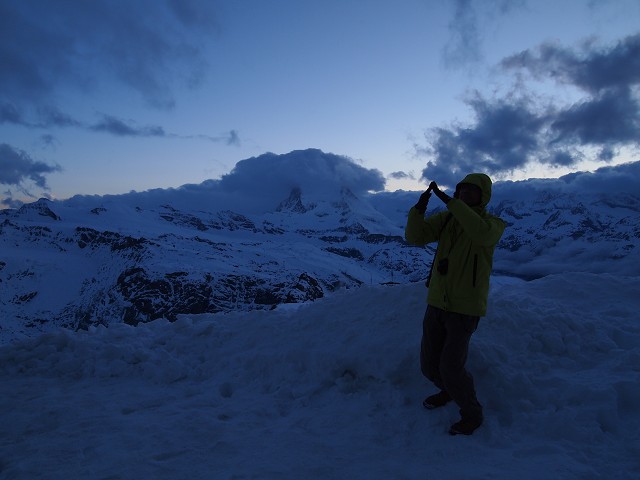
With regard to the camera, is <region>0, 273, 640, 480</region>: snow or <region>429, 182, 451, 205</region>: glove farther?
<region>429, 182, 451, 205</region>: glove

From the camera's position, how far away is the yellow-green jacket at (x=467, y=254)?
5059 millimetres

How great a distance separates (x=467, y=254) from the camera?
5379 millimetres

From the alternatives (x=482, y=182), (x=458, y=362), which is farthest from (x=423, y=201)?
(x=458, y=362)

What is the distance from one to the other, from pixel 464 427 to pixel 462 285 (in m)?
1.74

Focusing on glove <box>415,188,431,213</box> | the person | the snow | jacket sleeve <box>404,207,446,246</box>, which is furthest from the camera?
jacket sleeve <box>404,207,446,246</box>

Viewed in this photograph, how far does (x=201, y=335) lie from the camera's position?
9773 millimetres

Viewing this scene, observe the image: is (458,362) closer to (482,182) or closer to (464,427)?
(464,427)

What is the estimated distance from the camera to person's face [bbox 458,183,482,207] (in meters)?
5.46

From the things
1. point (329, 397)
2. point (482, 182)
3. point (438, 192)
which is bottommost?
point (329, 397)

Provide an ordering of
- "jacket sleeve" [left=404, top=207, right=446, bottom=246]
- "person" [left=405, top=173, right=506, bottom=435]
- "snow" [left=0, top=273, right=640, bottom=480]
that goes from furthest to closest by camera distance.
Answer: "jacket sleeve" [left=404, top=207, right=446, bottom=246] < "person" [left=405, top=173, right=506, bottom=435] < "snow" [left=0, top=273, right=640, bottom=480]

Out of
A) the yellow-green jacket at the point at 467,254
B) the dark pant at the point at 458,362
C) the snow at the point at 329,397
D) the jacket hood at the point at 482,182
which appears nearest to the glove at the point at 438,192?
the yellow-green jacket at the point at 467,254

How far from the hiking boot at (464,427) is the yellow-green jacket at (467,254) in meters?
1.36

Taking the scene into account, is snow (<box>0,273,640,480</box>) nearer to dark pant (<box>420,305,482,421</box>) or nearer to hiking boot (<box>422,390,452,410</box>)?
hiking boot (<box>422,390,452,410</box>)

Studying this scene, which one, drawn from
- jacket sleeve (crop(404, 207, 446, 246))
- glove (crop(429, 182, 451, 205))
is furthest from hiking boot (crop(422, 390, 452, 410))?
glove (crop(429, 182, 451, 205))
